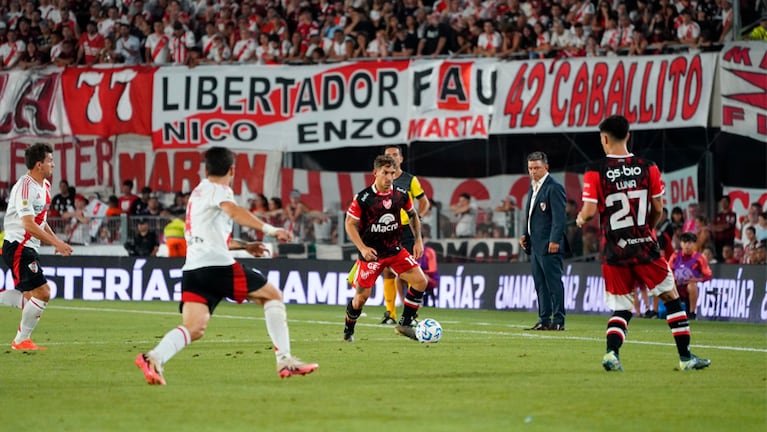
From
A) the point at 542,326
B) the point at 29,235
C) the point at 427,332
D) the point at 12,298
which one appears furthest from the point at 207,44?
the point at 427,332

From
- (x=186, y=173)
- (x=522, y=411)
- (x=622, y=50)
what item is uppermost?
(x=622, y=50)

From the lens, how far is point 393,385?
10.9m

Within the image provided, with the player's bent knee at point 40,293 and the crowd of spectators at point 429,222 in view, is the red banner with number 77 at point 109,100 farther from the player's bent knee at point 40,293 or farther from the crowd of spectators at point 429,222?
the player's bent knee at point 40,293

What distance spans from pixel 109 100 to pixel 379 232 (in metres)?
15.6

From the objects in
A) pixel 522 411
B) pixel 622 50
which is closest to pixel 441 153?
pixel 622 50

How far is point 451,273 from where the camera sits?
25.3 metres

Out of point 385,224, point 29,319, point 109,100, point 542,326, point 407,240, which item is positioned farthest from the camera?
point 109,100

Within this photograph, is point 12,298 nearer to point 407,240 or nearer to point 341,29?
point 407,240

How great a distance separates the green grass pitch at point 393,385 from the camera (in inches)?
344

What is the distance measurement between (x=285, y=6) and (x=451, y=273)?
9098 mm

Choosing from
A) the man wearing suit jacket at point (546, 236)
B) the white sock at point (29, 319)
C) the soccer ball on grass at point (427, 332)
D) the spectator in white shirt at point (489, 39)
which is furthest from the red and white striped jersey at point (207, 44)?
the soccer ball on grass at point (427, 332)

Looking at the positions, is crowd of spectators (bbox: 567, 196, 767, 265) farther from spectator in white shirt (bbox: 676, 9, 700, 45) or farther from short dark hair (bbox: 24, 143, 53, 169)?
short dark hair (bbox: 24, 143, 53, 169)

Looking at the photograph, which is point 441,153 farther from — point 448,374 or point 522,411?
point 522,411

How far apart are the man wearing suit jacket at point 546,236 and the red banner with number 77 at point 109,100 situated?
1320 cm
